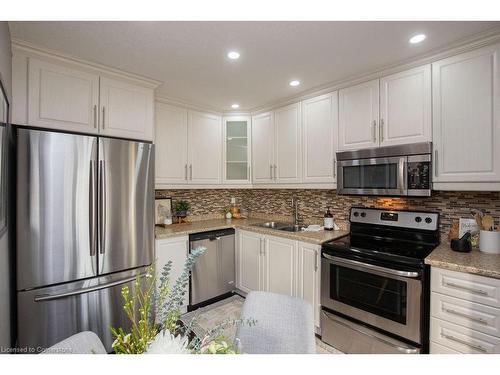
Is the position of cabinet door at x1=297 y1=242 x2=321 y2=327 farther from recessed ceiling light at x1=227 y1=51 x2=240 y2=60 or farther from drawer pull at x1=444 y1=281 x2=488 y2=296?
recessed ceiling light at x1=227 y1=51 x2=240 y2=60

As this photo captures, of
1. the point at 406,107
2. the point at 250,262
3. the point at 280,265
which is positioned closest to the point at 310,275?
the point at 280,265

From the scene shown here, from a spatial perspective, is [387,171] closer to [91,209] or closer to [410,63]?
[410,63]

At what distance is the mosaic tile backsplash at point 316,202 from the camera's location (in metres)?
1.88

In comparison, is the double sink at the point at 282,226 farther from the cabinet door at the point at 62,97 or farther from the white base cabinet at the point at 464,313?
the cabinet door at the point at 62,97

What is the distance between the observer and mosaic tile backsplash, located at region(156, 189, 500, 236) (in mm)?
1882

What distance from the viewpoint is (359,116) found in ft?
7.02

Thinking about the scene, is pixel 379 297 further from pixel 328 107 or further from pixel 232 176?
pixel 232 176

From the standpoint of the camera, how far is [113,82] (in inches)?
79.4

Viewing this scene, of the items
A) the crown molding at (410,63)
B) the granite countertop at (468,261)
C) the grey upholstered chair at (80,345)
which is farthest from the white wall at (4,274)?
the granite countertop at (468,261)

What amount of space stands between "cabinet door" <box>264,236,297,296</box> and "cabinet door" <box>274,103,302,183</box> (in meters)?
0.70

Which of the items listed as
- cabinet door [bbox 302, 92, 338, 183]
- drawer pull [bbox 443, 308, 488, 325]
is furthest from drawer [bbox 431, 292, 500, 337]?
cabinet door [bbox 302, 92, 338, 183]

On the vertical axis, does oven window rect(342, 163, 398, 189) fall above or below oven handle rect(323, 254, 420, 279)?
above

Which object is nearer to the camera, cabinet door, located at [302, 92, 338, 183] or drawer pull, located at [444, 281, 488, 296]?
drawer pull, located at [444, 281, 488, 296]
